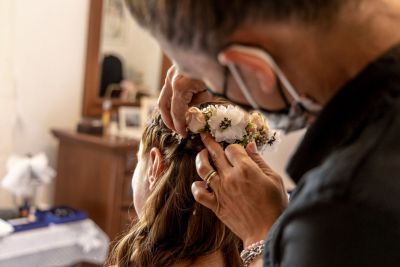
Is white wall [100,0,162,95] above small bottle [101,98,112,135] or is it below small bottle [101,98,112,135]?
above

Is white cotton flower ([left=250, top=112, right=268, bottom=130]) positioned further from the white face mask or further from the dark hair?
the dark hair

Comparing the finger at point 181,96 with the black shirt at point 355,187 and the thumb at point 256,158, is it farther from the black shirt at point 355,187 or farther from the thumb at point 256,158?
the black shirt at point 355,187

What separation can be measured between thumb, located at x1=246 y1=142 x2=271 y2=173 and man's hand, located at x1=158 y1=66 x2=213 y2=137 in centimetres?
14

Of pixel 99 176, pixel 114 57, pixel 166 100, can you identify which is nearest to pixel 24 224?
pixel 99 176

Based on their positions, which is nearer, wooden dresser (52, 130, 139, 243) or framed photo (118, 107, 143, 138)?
wooden dresser (52, 130, 139, 243)

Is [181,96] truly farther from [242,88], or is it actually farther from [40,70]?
[40,70]

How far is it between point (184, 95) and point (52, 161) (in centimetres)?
196

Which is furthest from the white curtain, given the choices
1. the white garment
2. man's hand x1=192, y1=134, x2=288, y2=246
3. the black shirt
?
the black shirt

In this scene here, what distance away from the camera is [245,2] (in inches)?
19.6

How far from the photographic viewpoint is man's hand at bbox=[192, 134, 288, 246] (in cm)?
77

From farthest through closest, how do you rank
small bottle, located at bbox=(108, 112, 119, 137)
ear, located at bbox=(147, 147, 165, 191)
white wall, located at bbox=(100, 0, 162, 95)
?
white wall, located at bbox=(100, 0, 162, 95), small bottle, located at bbox=(108, 112, 119, 137), ear, located at bbox=(147, 147, 165, 191)

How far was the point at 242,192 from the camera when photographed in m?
0.80

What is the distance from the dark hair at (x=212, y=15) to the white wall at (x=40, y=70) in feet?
6.47

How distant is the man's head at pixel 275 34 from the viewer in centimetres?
50
